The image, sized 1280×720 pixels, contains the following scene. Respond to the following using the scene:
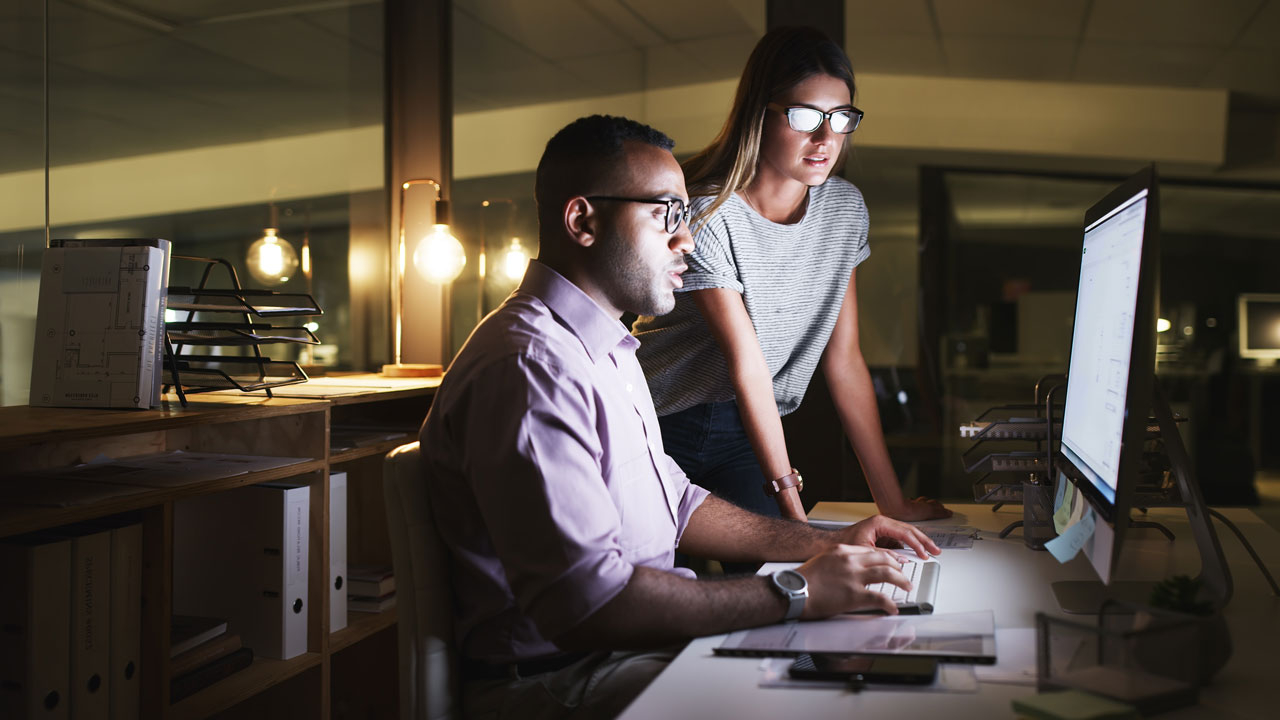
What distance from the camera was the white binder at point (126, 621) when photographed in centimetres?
168

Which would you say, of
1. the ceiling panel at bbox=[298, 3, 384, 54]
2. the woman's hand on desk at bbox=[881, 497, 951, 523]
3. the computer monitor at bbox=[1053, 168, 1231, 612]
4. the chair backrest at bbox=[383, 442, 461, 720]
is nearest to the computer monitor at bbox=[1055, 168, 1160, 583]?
the computer monitor at bbox=[1053, 168, 1231, 612]

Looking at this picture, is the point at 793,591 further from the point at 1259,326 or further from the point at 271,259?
the point at 271,259

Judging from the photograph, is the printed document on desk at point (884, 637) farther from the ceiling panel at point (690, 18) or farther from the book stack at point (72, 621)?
the ceiling panel at point (690, 18)

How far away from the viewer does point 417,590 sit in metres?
1.13

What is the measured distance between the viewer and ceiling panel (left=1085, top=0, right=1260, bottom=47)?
2.58 m

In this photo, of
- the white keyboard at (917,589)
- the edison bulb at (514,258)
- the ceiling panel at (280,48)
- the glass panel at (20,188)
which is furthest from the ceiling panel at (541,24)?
the white keyboard at (917,589)

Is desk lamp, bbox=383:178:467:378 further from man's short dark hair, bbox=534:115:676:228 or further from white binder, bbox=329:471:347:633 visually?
man's short dark hair, bbox=534:115:676:228

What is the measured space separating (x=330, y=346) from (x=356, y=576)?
3.19ft

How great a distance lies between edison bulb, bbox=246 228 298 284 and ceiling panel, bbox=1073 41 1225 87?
2.46m

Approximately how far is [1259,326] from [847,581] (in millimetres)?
2173

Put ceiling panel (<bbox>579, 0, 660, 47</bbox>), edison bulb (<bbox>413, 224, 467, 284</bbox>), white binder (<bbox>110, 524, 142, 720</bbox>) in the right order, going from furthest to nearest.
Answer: ceiling panel (<bbox>579, 0, 660, 47</bbox>) < edison bulb (<bbox>413, 224, 467, 284</bbox>) < white binder (<bbox>110, 524, 142, 720</bbox>)

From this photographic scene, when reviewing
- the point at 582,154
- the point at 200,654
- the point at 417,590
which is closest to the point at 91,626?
the point at 200,654

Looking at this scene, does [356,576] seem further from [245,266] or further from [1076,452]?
[1076,452]

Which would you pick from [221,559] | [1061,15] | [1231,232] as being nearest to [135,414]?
[221,559]
